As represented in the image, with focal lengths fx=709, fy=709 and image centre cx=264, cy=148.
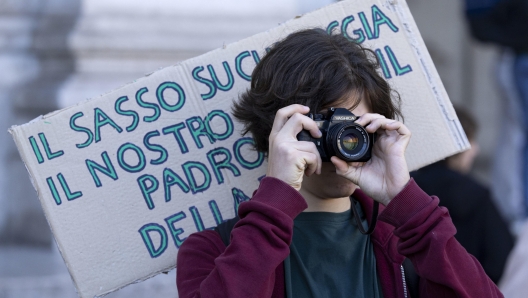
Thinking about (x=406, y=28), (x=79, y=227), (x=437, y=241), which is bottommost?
(x=437, y=241)

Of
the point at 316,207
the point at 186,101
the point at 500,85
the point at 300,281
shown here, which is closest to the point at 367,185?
the point at 316,207

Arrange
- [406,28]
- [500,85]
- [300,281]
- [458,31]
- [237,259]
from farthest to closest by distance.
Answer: [458,31] → [500,85] → [406,28] → [300,281] → [237,259]

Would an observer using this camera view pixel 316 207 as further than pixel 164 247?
No

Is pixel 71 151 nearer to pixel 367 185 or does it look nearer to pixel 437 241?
pixel 367 185

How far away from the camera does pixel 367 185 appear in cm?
182

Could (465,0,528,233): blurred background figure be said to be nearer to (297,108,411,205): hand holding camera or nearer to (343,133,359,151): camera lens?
(297,108,411,205): hand holding camera

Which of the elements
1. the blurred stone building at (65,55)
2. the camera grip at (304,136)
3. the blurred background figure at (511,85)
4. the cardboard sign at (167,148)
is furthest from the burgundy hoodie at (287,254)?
the blurred background figure at (511,85)

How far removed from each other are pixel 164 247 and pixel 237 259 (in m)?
0.57

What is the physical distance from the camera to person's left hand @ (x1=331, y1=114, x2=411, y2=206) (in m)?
1.79

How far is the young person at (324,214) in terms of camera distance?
167 cm

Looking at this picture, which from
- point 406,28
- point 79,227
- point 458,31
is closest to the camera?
point 79,227

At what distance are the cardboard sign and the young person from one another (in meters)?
0.29

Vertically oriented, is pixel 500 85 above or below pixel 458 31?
below

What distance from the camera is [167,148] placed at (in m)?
2.20
